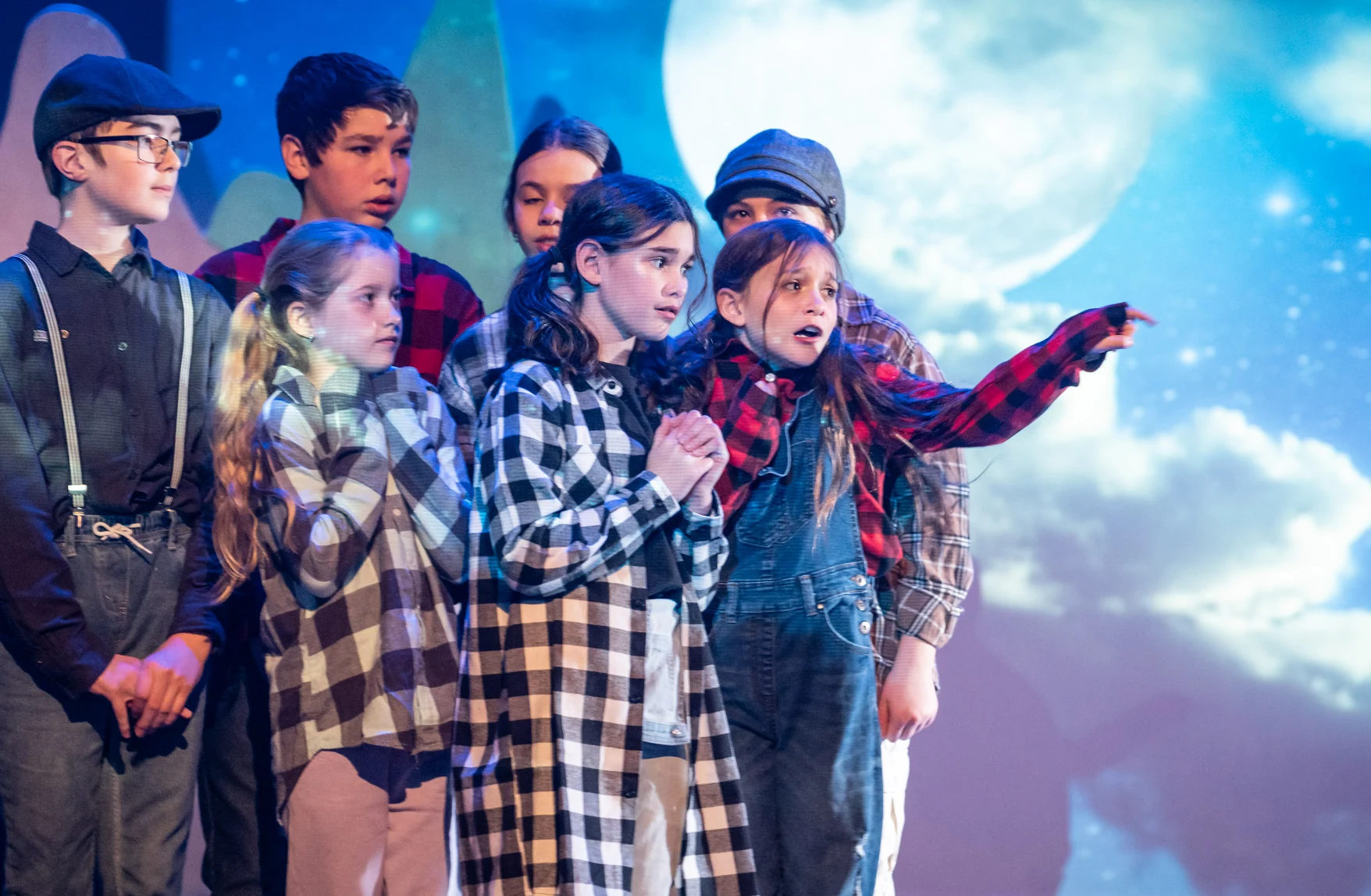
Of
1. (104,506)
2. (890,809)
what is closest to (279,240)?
(104,506)

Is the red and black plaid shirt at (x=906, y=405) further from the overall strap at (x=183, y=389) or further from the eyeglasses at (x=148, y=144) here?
the eyeglasses at (x=148, y=144)

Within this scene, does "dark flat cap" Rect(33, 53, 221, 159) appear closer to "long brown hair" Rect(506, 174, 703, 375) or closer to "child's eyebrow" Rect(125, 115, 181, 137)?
"child's eyebrow" Rect(125, 115, 181, 137)

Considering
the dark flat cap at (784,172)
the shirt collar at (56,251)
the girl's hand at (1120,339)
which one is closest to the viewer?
the girl's hand at (1120,339)

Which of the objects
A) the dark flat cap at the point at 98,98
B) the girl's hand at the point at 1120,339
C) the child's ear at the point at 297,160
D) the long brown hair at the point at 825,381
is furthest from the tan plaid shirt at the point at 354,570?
the girl's hand at the point at 1120,339

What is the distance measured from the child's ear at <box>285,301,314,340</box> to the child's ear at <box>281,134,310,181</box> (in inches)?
21.5

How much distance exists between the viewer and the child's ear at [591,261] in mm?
1678

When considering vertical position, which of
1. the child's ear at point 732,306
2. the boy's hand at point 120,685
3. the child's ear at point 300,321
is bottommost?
the boy's hand at point 120,685

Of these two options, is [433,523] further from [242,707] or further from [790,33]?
[790,33]

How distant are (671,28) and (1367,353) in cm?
191

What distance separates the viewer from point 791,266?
1711 millimetres

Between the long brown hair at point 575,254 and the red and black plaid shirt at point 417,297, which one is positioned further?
the red and black plaid shirt at point 417,297

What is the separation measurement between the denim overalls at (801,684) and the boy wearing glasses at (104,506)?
826mm

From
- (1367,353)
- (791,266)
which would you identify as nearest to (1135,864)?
(1367,353)

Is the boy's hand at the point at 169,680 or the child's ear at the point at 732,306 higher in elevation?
the child's ear at the point at 732,306
